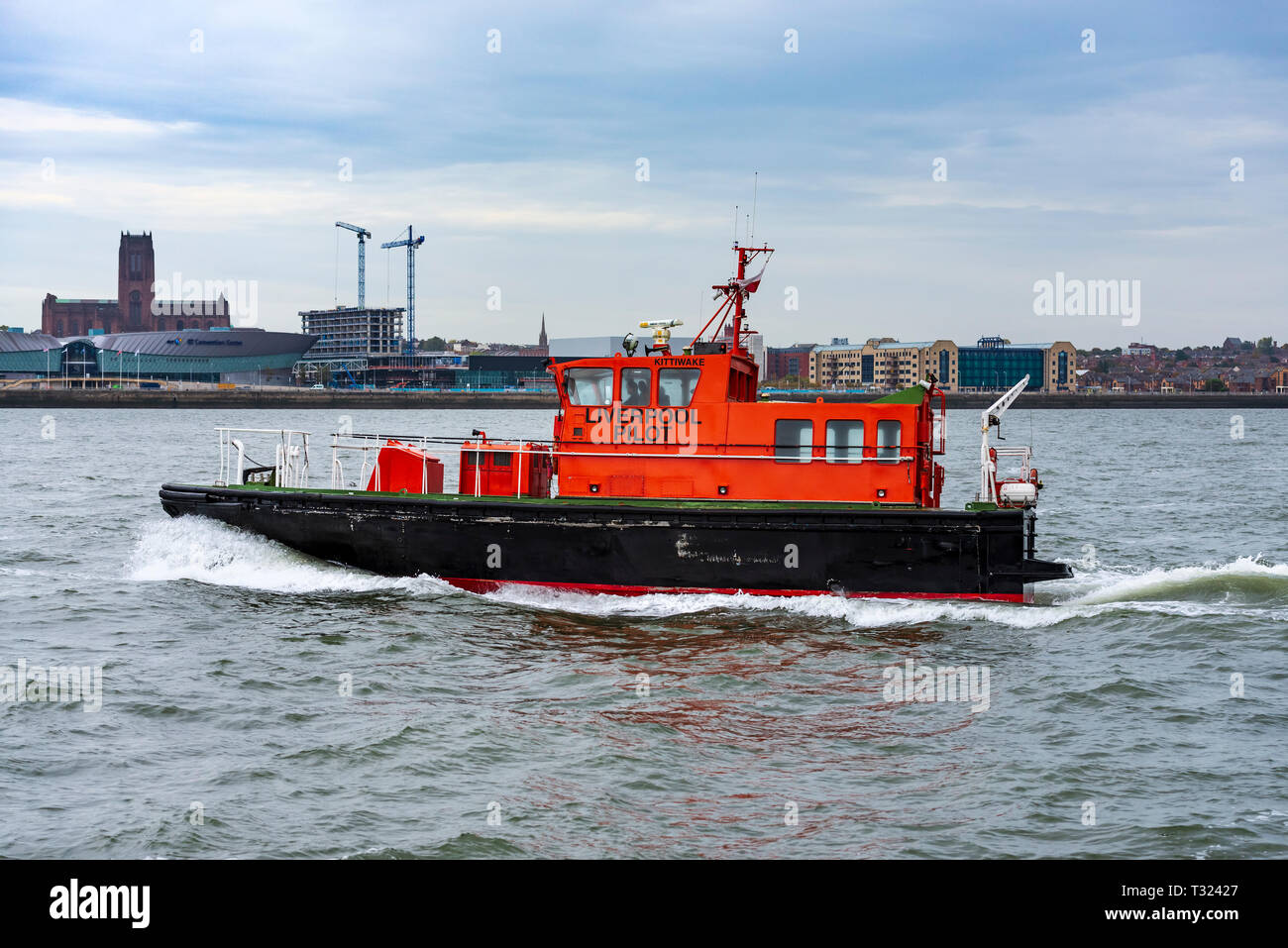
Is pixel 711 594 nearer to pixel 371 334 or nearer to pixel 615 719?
pixel 615 719

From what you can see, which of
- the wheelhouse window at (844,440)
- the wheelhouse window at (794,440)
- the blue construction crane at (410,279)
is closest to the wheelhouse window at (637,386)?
the wheelhouse window at (794,440)

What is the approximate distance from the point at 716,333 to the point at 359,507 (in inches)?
237

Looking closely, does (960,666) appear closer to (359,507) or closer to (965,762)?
(965,762)

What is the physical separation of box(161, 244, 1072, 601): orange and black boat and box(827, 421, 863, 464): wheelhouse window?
2cm

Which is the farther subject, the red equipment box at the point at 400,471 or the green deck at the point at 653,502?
the red equipment box at the point at 400,471

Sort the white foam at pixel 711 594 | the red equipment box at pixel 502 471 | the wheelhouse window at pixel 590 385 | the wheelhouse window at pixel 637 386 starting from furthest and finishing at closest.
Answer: the red equipment box at pixel 502 471 → the wheelhouse window at pixel 590 385 → the wheelhouse window at pixel 637 386 → the white foam at pixel 711 594

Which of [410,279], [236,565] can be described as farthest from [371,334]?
[236,565]

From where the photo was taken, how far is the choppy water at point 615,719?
8.16m

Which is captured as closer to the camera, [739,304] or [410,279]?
[739,304]

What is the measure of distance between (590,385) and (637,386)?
2.38 feet

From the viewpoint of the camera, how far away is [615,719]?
1073 cm

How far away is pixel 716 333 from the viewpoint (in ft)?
55.3

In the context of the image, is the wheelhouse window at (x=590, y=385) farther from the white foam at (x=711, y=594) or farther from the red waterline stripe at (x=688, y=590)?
the white foam at (x=711, y=594)

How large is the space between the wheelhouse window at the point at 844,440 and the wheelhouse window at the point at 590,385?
3.29m
